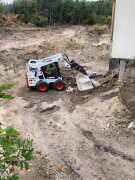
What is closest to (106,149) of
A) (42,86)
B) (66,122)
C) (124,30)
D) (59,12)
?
(66,122)

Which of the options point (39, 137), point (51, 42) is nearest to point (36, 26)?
point (51, 42)

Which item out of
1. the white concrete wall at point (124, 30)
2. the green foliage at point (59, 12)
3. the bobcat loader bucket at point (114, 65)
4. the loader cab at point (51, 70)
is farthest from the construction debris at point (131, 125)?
the green foliage at point (59, 12)

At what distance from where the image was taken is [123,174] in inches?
226

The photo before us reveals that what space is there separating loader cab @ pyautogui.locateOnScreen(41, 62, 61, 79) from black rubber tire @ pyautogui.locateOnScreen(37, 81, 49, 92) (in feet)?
1.36

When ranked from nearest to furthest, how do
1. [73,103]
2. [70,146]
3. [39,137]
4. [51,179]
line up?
[51,179]
[70,146]
[39,137]
[73,103]

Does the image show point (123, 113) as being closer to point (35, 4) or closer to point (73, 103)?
point (73, 103)

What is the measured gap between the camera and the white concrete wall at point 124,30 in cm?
836

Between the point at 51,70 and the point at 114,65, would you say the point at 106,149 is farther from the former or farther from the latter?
the point at 114,65

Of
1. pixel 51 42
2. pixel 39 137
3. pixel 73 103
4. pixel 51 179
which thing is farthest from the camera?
pixel 51 42

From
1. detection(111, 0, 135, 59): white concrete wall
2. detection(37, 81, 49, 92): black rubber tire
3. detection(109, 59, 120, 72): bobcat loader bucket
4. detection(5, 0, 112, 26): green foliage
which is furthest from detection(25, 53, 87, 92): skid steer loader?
detection(5, 0, 112, 26): green foliage

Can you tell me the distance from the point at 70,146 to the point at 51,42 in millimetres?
11333

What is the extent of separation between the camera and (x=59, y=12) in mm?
21375

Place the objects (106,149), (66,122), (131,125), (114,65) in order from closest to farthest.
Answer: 1. (106,149)
2. (131,125)
3. (66,122)
4. (114,65)

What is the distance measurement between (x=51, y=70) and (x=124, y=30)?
475 cm
